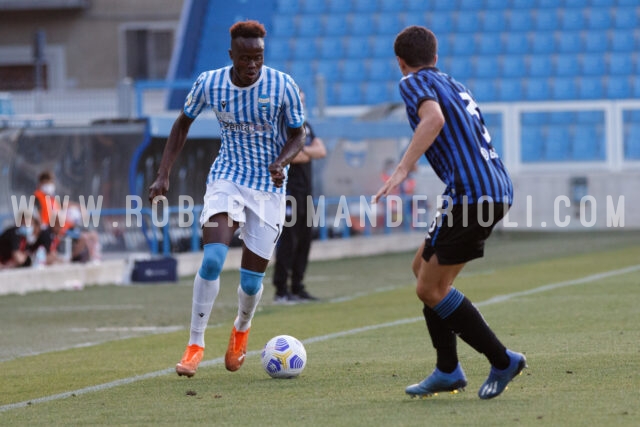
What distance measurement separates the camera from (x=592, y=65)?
34.1m

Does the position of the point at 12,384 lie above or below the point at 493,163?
below

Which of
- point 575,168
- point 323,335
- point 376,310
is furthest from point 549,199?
point 323,335

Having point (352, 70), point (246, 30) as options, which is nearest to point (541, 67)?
point (352, 70)

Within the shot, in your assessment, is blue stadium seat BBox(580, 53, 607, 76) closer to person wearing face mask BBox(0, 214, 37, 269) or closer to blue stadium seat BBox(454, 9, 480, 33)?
blue stadium seat BBox(454, 9, 480, 33)

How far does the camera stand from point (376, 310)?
12.8 meters

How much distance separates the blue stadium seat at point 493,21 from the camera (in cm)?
3488

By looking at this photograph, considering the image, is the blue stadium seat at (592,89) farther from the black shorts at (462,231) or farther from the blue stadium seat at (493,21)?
the black shorts at (462,231)

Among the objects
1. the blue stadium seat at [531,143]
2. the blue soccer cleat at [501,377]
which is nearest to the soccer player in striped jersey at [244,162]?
the blue soccer cleat at [501,377]

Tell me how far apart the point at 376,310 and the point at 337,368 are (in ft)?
15.3

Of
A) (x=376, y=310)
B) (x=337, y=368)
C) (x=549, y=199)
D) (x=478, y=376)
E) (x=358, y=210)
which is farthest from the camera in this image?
(x=549, y=199)

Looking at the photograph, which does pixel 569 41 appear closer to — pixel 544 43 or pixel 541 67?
pixel 544 43

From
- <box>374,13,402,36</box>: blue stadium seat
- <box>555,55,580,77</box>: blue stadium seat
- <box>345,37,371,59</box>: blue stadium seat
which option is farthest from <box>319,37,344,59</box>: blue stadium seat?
<box>555,55,580,77</box>: blue stadium seat

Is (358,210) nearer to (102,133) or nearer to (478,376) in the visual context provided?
(102,133)

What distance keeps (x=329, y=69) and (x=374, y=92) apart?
1.35 metres
